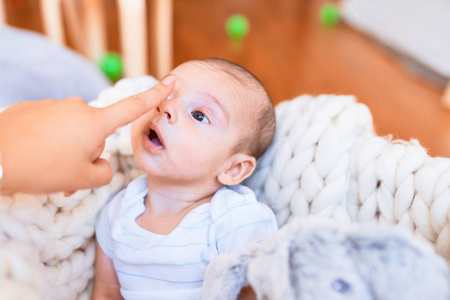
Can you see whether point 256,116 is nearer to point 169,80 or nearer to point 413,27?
point 169,80

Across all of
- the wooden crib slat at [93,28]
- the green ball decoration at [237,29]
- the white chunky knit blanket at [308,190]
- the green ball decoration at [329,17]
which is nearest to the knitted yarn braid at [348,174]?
the white chunky knit blanket at [308,190]

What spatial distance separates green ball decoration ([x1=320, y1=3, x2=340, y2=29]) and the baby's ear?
80.5 inches

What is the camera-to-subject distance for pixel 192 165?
2.05 ft

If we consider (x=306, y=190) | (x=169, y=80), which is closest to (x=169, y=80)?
(x=169, y=80)

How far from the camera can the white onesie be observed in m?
0.60

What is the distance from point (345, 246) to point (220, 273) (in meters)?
0.14

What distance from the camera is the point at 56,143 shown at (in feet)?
1.38

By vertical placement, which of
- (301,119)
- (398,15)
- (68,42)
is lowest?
(68,42)

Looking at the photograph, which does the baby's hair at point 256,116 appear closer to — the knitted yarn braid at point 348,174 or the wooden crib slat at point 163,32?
the knitted yarn braid at point 348,174

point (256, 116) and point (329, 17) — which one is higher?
point (256, 116)

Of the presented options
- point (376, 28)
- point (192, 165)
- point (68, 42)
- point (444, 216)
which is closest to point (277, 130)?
point (192, 165)

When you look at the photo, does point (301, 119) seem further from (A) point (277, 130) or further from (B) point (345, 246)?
(B) point (345, 246)

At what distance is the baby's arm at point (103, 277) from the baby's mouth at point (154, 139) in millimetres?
196

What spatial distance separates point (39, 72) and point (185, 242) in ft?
2.38
